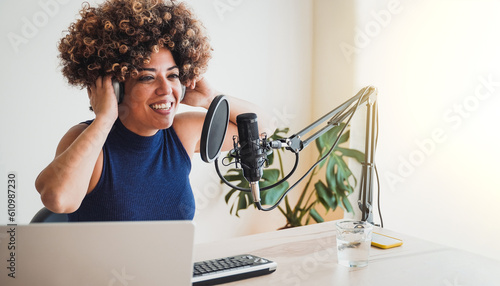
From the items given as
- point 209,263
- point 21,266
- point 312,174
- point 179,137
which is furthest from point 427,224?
point 21,266

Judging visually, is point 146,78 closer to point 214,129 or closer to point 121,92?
point 121,92

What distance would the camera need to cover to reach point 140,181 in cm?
169

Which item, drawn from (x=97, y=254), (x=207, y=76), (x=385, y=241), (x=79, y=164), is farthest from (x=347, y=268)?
(x=207, y=76)

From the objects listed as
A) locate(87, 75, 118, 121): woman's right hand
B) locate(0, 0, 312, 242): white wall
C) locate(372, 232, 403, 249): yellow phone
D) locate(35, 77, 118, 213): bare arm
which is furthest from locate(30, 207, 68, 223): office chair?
locate(372, 232, 403, 249): yellow phone

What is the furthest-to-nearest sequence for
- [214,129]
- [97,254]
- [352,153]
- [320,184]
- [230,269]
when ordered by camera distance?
1. [320,184]
2. [352,153]
3. [230,269]
4. [214,129]
5. [97,254]

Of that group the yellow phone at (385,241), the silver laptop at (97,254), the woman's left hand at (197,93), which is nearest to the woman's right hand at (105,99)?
the woman's left hand at (197,93)

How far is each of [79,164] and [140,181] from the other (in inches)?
10.2

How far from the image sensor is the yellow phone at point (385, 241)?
58.6 inches

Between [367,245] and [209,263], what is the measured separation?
16.8 inches

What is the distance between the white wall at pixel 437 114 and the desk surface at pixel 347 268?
47cm

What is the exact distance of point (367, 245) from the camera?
131 cm

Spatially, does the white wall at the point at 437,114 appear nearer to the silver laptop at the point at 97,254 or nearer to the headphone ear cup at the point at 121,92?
the headphone ear cup at the point at 121,92

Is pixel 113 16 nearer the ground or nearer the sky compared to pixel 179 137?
nearer the sky

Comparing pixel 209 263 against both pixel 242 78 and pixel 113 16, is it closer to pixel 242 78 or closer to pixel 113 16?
pixel 113 16
